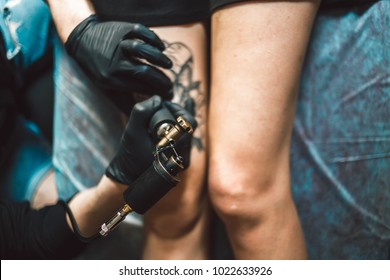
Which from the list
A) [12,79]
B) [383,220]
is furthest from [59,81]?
[383,220]

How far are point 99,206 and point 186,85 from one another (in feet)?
0.95

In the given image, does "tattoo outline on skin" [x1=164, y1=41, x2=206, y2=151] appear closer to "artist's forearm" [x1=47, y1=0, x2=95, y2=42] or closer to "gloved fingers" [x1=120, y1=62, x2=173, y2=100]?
"gloved fingers" [x1=120, y1=62, x2=173, y2=100]

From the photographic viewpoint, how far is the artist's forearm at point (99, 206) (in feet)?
2.73

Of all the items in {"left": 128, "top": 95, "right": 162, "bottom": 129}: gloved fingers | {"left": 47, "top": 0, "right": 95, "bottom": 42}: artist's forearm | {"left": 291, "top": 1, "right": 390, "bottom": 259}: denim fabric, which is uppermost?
{"left": 47, "top": 0, "right": 95, "bottom": 42}: artist's forearm

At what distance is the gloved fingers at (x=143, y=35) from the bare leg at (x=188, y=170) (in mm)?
55

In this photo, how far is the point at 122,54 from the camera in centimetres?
76

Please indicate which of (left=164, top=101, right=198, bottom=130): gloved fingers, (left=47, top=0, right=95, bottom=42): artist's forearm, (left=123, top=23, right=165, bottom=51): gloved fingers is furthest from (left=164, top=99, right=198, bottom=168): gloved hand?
(left=47, top=0, right=95, bottom=42): artist's forearm

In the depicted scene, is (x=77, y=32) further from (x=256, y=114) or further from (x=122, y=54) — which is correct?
(x=256, y=114)

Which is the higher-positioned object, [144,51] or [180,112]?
[144,51]

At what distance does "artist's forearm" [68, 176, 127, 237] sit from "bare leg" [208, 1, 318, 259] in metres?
0.19

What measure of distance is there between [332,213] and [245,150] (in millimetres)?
270

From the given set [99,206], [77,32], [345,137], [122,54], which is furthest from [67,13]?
[345,137]

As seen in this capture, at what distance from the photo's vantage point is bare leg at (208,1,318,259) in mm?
745

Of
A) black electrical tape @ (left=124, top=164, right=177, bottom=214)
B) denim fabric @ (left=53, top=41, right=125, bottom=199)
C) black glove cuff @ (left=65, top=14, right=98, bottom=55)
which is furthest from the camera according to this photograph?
denim fabric @ (left=53, top=41, right=125, bottom=199)
